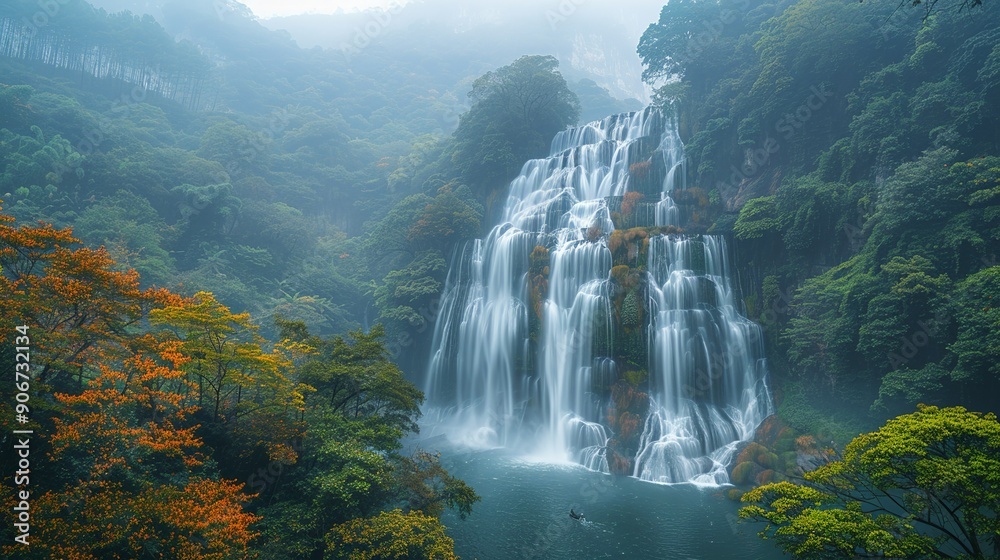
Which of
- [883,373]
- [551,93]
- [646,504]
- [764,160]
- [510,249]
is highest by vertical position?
[551,93]

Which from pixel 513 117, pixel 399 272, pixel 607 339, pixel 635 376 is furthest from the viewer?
pixel 513 117

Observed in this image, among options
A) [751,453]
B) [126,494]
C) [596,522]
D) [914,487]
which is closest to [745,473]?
[751,453]

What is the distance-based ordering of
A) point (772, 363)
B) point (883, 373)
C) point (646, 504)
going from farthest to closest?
point (772, 363), point (883, 373), point (646, 504)

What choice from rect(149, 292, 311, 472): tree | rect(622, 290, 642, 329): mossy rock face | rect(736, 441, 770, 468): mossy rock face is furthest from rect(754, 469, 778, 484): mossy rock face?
rect(149, 292, 311, 472): tree

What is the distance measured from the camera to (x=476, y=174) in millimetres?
42375

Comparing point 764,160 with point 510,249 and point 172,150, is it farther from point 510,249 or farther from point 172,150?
point 172,150

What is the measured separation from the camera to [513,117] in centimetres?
4384

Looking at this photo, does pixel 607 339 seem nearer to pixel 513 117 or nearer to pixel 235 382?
pixel 235 382

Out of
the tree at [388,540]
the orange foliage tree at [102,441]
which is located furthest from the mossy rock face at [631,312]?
the orange foliage tree at [102,441]

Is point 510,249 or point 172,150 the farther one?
point 172,150

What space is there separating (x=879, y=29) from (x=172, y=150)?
48501 mm

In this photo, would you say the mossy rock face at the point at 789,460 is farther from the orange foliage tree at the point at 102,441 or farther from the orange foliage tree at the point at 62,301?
the orange foliage tree at the point at 62,301

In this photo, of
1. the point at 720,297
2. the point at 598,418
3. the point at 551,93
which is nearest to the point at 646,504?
the point at 598,418

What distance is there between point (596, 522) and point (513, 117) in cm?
3664
